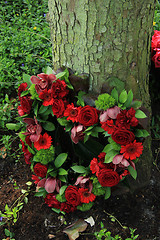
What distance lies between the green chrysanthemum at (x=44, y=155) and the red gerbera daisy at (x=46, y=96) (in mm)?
336

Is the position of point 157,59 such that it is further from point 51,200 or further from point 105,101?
point 51,200

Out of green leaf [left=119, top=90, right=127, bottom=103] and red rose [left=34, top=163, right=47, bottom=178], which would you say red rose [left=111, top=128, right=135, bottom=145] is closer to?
green leaf [left=119, top=90, right=127, bottom=103]

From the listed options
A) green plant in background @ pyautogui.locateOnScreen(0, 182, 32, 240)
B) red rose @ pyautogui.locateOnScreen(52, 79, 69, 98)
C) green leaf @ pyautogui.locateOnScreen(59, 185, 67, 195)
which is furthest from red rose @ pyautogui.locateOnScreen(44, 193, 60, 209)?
red rose @ pyautogui.locateOnScreen(52, 79, 69, 98)

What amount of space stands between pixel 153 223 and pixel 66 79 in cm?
121

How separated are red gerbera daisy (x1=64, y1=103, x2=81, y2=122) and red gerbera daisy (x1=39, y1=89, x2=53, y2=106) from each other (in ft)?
0.38

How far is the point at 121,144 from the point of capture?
1.64m

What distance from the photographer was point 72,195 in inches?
74.2

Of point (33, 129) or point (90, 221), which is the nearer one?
point (33, 129)

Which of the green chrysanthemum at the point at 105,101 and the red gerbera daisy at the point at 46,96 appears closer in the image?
the green chrysanthemum at the point at 105,101

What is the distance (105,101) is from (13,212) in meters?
1.04

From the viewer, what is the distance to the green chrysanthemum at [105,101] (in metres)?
1.66

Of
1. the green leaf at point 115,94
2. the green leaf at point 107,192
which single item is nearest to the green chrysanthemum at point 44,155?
the green leaf at point 107,192

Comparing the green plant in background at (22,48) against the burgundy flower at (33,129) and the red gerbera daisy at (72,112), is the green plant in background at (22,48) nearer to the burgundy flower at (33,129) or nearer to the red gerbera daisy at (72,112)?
the burgundy flower at (33,129)

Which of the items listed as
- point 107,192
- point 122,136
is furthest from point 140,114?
point 107,192
